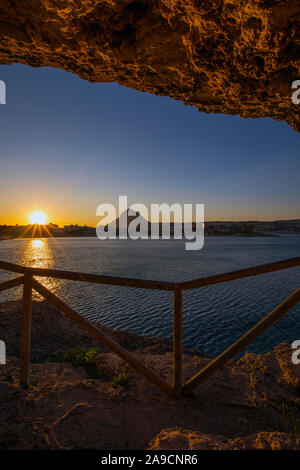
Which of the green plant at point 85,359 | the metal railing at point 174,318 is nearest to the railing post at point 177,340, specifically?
the metal railing at point 174,318

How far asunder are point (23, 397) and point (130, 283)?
2.22 metres

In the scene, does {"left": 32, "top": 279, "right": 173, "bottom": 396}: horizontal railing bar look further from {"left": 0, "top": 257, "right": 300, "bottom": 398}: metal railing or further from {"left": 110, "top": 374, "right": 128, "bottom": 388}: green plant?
{"left": 110, "top": 374, "right": 128, "bottom": 388}: green plant

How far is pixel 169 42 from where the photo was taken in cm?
518

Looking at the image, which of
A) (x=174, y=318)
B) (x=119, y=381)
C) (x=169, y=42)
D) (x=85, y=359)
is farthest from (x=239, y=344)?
Answer: (x=169, y=42)

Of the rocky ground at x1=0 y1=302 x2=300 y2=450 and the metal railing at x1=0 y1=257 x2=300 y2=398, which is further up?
the metal railing at x1=0 y1=257 x2=300 y2=398

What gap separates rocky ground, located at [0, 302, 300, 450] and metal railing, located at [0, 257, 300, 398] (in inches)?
14.0

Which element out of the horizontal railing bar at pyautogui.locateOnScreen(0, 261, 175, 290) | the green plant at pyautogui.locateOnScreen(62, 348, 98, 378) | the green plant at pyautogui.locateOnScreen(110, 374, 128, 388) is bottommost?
the green plant at pyautogui.locateOnScreen(62, 348, 98, 378)

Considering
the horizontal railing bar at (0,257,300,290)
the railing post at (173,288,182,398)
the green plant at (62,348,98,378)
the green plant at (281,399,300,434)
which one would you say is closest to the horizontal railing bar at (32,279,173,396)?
the railing post at (173,288,182,398)

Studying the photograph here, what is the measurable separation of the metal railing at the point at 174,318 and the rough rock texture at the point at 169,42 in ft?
15.2

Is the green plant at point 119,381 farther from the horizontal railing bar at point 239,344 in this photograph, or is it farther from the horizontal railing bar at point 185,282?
the horizontal railing bar at point 185,282

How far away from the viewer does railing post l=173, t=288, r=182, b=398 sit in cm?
273

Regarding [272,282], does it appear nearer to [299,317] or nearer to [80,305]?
[299,317]

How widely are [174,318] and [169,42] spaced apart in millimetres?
6191

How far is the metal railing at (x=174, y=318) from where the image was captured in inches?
107
